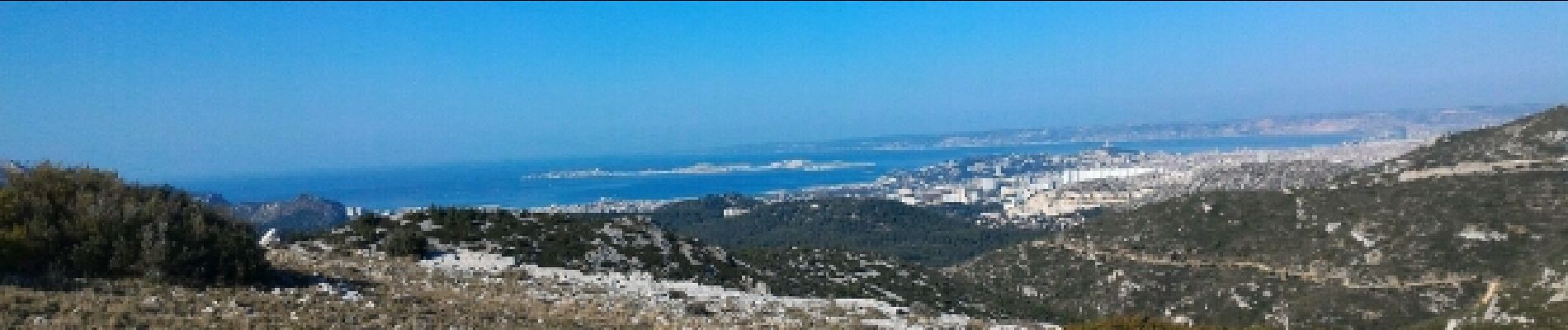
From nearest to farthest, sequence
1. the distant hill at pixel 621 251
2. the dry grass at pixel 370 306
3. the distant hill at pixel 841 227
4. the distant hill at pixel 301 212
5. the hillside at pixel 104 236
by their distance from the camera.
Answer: the dry grass at pixel 370 306, the hillside at pixel 104 236, the distant hill at pixel 621 251, the distant hill at pixel 301 212, the distant hill at pixel 841 227

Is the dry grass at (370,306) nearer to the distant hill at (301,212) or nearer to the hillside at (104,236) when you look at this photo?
the hillside at (104,236)

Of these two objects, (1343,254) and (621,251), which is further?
(1343,254)

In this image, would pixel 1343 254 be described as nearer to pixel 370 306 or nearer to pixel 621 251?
pixel 621 251

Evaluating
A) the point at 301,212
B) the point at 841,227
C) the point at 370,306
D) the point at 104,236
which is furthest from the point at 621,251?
the point at 841,227

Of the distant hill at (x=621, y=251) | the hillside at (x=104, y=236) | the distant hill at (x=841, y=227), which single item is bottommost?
the distant hill at (x=841, y=227)

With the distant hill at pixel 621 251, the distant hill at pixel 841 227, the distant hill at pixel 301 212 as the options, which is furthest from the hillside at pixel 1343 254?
the distant hill at pixel 301 212

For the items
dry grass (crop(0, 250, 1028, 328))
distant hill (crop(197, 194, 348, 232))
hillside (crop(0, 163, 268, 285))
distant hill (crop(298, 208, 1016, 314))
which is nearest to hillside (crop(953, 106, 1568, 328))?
distant hill (crop(298, 208, 1016, 314))
